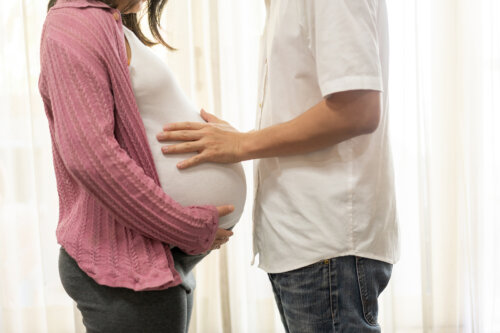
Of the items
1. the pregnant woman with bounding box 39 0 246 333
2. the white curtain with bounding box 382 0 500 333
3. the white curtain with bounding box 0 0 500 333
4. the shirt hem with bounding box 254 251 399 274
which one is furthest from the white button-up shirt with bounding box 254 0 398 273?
the white curtain with bounding box 382 0 500 333

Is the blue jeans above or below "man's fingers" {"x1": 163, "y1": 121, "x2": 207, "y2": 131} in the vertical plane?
below

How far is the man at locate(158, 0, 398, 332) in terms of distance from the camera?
803mm

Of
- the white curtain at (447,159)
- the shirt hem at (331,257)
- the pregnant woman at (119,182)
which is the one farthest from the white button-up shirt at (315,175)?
the white curtain at (447,159)

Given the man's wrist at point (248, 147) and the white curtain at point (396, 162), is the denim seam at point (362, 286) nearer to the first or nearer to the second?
the man's wrist at point (248, 147)

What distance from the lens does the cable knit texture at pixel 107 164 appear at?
0.74m

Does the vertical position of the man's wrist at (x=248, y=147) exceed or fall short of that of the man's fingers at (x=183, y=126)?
it falls short

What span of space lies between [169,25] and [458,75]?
1273 millimetres

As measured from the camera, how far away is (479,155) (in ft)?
6.95

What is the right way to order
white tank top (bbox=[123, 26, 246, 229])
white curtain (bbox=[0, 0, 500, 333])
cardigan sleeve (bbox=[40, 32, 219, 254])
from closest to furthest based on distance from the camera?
cardigan sleeve (bbox=[40, 32, 219, 254]) < white tank top (bbox=[123, 26, 246, 229]) < white curtain (bbox=[0, 0, 500, 333])

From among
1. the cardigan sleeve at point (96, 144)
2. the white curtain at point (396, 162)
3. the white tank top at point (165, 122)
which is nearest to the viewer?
the cardigan sleeve at point (96, 144)

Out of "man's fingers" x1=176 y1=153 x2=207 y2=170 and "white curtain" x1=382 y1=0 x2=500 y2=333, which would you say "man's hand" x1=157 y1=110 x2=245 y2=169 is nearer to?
"man's fingers" x1=176 y1=153 x2=207 y2=170

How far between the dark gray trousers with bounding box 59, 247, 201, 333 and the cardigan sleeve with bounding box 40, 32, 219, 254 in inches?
4.5

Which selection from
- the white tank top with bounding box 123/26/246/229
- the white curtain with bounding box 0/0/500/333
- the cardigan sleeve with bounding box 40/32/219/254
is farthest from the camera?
the white curtain with bounding box 0/0/500/333

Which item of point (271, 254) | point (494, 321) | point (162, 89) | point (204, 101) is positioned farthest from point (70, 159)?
point (494, 321)
